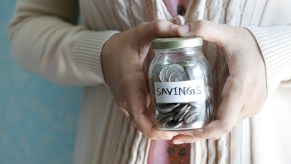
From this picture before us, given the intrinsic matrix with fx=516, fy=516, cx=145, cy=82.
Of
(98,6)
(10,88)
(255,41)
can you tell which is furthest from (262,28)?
(10,88)

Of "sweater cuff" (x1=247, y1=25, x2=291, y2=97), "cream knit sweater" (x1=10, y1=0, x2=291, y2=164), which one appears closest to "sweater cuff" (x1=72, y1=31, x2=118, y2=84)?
"cream knit sweater" (x1=10, y1=0, x2=291, y2=164)

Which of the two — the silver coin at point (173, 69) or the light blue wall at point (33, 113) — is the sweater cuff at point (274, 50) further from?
the light blue wall at point (33, 113)

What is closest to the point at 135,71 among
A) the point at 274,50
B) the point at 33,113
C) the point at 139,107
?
the point at 139,107

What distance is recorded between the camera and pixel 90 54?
0.73 metres

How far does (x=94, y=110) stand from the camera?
805mm

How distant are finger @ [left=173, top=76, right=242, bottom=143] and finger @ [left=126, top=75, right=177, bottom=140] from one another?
0.05m

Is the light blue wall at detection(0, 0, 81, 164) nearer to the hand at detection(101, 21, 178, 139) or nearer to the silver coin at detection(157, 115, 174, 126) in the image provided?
the hand at detection(101, 21, 178, 139)

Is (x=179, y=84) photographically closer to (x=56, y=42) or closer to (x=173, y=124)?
(x=173, y=124)

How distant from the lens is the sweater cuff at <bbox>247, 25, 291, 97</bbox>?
2.10 ft

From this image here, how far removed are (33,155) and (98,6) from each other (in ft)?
2.06

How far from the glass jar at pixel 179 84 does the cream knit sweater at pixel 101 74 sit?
10 centimetres

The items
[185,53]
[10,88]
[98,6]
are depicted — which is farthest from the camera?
[10,88]

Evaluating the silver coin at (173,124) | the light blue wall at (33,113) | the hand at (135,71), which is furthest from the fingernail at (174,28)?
the light blue wall at (33,113)

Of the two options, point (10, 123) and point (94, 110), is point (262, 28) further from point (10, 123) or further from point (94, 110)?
point (10, 123)
